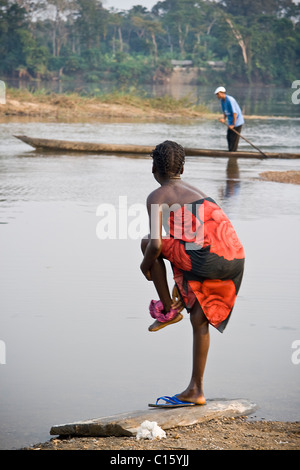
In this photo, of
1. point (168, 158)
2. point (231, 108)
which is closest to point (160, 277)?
point (168, 158)

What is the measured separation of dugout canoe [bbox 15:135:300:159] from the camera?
15914 mm

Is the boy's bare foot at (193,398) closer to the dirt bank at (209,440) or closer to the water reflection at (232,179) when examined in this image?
the dirt bank at (209,440)

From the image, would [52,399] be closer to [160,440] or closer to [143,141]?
[160,440]

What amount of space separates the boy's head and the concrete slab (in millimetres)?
1067

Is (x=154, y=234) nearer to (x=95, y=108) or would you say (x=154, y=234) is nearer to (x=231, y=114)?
(x=231, y=114)

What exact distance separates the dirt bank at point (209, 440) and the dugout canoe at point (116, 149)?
40.7 feet

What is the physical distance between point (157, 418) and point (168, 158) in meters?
1.17

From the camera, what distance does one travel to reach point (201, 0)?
9600 centimetres

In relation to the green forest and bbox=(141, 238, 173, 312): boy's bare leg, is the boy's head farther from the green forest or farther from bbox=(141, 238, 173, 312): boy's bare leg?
the green forest

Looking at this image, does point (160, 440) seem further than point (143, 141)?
No

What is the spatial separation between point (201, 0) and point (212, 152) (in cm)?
8409

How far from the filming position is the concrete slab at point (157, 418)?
11.4ft

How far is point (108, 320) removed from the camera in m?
5.23
